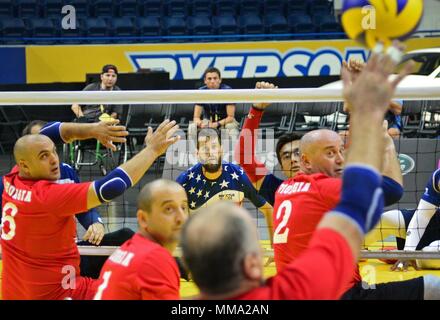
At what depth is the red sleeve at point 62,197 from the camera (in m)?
3.85

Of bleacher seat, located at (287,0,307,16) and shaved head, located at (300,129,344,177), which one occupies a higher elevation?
bleacher seat, located at (287,0,307,16)

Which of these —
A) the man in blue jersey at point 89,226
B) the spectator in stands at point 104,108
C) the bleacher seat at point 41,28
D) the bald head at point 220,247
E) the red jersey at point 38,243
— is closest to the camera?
the bald head at point 220,247

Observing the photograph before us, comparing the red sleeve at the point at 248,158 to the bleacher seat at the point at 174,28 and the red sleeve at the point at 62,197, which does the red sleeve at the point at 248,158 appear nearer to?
the red sleeve at the point at 62,197

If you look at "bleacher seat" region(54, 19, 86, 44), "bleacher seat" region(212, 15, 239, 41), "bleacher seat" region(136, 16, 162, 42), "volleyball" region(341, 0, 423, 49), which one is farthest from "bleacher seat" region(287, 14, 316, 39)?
"volleyball" region(341, 0, 423, 49)

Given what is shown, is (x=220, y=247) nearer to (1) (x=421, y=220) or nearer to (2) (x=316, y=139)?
(2) (x=316, y=139)

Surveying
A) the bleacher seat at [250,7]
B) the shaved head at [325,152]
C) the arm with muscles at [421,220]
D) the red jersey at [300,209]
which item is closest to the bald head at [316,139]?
the shaved head at [325,152]

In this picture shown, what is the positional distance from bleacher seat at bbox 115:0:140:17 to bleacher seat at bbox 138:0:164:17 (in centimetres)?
12

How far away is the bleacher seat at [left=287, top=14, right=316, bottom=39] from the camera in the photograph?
1728 centimetres

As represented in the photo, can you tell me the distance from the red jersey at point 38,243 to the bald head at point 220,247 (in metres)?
1.88

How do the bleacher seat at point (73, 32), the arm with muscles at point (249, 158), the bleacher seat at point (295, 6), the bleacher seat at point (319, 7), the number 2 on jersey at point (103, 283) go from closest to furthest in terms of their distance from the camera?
1. the number 2 on jersey at point (103, 283)
2. the arm with muscles at point (249, 158)
3. the bleacher seat at point (73, 32)
4. the bleacher seat at point (319, 7)
5. the bleacher seat at point (295, 6)

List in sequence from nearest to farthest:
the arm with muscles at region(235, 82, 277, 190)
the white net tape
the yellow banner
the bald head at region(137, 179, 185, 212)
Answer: the bald head at region(137, 179, 185, 212) < the white net tape < the arm with muscles at region(235, 82, 277, 190) < the yellow banner

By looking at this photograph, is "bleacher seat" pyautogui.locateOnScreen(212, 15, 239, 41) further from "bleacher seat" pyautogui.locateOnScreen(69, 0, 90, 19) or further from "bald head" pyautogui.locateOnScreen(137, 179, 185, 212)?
"bald head" pyautogui.locateOnScreen(137, 179, 185, 212)
